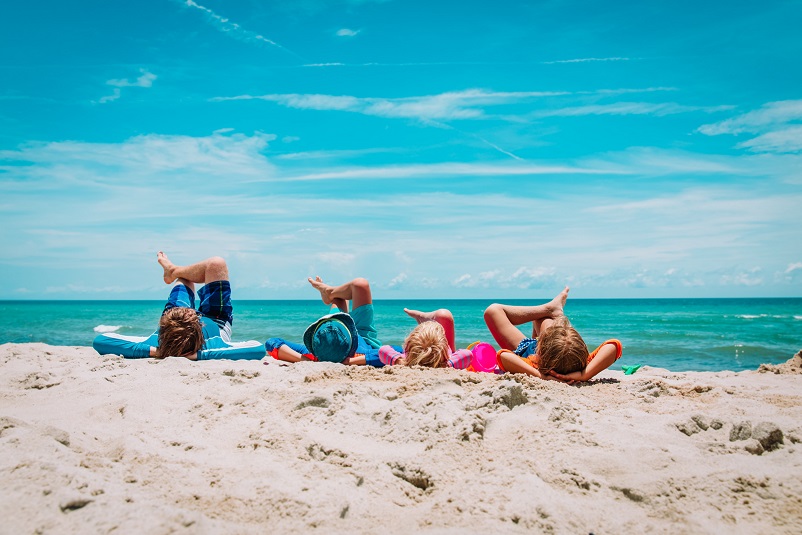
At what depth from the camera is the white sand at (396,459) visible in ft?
7.18

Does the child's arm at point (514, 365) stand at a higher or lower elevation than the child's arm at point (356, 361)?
higher

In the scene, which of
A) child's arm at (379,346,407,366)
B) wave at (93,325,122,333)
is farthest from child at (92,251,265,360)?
wave at (93,325,122,333)

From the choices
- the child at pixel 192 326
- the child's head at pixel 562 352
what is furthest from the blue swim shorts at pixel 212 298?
the child's head at pixel 562 352

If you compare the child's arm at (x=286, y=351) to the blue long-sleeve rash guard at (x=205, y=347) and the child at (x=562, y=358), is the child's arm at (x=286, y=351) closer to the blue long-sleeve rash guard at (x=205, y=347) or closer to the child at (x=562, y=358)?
the blue long-sleeve rash guard at (x=205, y=347)

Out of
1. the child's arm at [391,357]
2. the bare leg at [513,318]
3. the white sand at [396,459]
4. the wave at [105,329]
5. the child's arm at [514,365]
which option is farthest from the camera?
the wave at [105,329]

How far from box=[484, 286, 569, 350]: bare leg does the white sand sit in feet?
4.86

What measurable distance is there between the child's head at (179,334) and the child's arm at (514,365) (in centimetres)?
313

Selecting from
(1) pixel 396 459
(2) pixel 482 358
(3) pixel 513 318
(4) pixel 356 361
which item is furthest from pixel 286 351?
(1) pixel 396 459

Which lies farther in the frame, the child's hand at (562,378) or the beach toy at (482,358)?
the beach toy at (482,358)

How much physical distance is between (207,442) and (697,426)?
2.74 m

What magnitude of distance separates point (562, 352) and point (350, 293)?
2.67 m

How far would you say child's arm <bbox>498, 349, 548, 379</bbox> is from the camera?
4793 mm

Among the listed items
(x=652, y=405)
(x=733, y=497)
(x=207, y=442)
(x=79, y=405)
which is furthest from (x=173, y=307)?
(x=733, y=497)

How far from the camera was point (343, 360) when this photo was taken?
5.82 metres
